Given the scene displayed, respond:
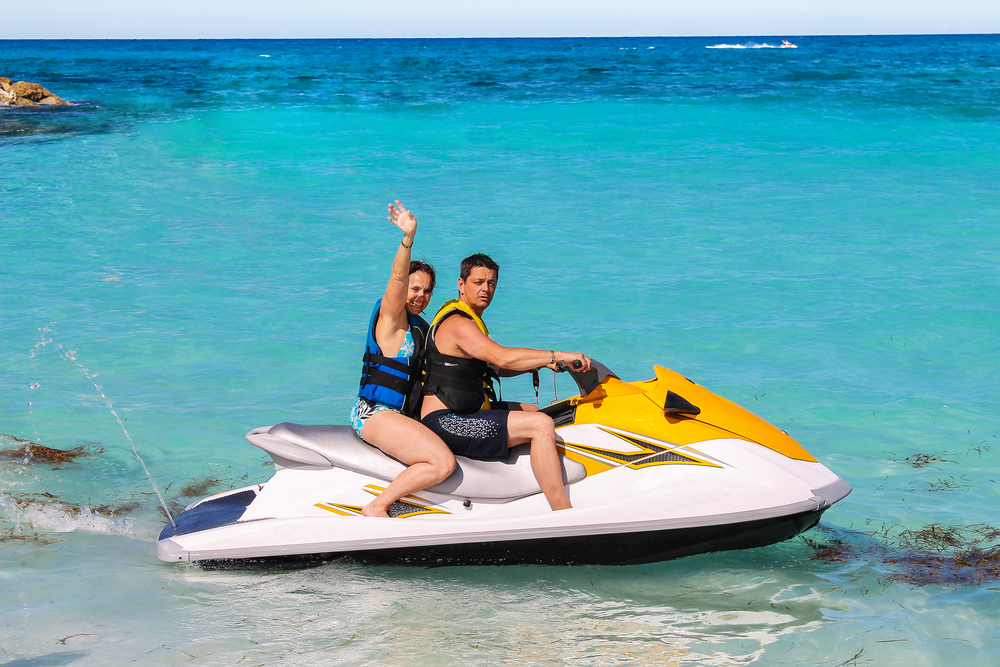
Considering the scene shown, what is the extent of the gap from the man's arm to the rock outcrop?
32.6m

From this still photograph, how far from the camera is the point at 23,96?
3138 cm

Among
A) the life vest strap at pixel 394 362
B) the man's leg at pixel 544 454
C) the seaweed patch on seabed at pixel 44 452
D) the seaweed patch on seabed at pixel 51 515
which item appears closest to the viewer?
the man's leg at pixel 544 454

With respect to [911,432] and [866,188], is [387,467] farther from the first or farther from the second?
[866,188]

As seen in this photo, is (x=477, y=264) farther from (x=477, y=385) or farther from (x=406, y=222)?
(x=477, y=385)

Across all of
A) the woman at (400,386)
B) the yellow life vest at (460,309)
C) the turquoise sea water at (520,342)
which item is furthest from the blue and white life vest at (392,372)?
the turquoise sea water at (520,342)

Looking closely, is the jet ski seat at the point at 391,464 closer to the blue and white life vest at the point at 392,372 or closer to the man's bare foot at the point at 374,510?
the man's bare foot at the point at 374,510

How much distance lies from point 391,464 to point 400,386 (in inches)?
14.5

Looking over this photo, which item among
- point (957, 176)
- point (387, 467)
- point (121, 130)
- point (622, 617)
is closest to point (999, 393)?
point (622, 617)

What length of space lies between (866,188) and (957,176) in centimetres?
241

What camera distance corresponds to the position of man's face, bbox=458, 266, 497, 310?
12.8 ft

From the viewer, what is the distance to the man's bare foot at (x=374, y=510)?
3922 millimetres

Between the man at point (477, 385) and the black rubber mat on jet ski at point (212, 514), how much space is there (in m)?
1.07

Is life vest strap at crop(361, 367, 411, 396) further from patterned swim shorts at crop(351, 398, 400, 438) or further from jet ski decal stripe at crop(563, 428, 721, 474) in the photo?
jet ski decal stripe at crop(563, 428, 721, 474)

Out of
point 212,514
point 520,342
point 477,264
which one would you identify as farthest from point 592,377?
point 520,342
